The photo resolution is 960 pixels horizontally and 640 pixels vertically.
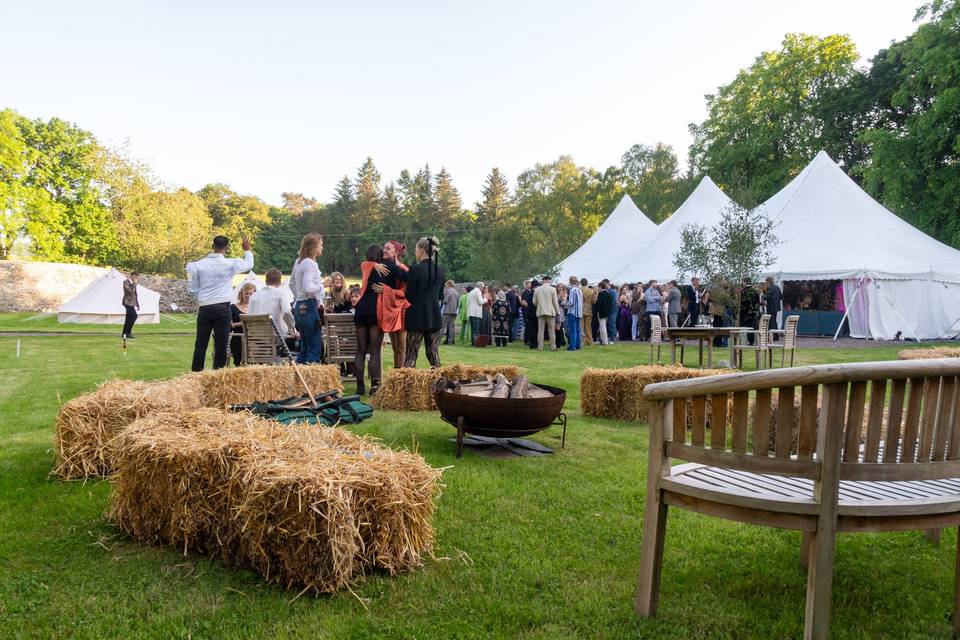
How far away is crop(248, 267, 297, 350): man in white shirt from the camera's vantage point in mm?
8359

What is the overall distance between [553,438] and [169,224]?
148 feet

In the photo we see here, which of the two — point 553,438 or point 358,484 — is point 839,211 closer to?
point 553,438

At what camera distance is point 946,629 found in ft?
7.94

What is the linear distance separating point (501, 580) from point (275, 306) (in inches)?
252

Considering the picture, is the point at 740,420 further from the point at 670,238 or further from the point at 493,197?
the point at 493,197

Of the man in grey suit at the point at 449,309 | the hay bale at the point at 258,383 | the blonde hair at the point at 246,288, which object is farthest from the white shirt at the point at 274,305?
the man in grey suit at the point at 449,309

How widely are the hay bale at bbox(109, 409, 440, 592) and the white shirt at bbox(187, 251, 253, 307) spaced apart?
4642 mm

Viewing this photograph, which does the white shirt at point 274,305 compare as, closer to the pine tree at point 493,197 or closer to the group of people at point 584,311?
the group of people at point 584,311

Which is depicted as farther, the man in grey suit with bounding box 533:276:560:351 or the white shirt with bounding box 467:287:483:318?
the white shirt with bounding box 467:287:483:318

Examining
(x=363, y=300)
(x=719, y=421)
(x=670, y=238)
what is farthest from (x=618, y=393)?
(x=670, y=238)

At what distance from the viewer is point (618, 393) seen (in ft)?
22.7

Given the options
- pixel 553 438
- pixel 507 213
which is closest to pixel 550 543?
pixel 553 438

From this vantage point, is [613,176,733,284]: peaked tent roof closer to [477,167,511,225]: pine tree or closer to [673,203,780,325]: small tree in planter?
[673,203,780,325]: small tree in planter

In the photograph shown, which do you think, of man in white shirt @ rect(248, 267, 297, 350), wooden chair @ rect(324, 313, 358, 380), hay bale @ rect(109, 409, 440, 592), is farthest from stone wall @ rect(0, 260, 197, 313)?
hay bale @ rect(109, 409, 440, 592)
